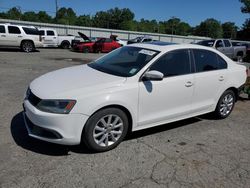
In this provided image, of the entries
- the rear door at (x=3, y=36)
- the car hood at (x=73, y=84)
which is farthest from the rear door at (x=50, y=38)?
the car hood at (x=73, y=84)

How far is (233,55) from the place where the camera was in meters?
20.2

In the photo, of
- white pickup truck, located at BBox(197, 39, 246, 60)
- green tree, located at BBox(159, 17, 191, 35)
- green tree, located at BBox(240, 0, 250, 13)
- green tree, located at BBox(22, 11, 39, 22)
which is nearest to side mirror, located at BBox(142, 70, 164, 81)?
white pickup truck, located at BBox(197, 39, 246, 60)

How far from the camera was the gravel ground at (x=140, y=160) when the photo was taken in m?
3.24

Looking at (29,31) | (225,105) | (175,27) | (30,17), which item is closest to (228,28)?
(175,27)

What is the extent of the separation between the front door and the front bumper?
1.05 metres

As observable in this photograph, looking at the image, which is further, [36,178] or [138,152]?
[138,152]

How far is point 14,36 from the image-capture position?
58.0 feet

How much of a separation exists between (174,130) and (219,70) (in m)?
1.52

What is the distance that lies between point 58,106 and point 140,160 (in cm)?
136

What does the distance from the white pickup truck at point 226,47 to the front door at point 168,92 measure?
1421 centimetres

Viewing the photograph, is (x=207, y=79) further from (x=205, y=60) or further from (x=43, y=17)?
(x=43, y=17)

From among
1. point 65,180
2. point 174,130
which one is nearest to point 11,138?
point 65,180

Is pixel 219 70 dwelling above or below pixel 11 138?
above

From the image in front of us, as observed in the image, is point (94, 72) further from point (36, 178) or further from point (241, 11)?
point (241, 11)
